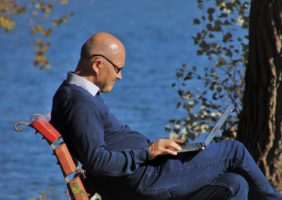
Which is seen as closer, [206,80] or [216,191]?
[216,191]

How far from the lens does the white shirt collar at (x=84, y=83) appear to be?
14.6 feet

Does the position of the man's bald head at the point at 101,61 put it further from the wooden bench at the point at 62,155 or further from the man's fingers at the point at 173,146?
the man's fingers at the point at 173,146

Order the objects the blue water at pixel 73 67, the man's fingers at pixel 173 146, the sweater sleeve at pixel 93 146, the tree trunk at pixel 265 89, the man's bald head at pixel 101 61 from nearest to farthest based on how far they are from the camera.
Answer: the sweater sleeve at pixel 93 146, the man's fingers at pixel 173 146, the man's bald head at pixel 101 61, the tree trunk at pixel 265 89, the blue water at pixel 73 67

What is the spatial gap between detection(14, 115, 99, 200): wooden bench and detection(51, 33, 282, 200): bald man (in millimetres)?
58

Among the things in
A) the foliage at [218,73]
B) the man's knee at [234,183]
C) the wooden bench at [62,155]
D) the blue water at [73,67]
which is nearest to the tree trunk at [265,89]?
the foliage at [218,73]

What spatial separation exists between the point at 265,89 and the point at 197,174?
1869 millimetres

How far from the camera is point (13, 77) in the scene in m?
17.1

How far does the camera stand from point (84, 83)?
4469 millimetres

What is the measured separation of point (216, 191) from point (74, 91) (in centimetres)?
81

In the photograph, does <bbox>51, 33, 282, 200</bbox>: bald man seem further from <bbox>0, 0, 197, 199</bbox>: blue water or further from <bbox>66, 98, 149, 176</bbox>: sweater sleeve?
<bbox>0, 0, 197, 199</bbox>: blue water

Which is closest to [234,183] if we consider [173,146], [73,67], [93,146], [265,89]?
[173,146]

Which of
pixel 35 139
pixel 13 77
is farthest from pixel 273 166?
pixel 13 77

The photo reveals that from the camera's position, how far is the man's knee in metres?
4.40

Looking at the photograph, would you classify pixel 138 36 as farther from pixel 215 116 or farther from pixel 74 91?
pixel 74 91
